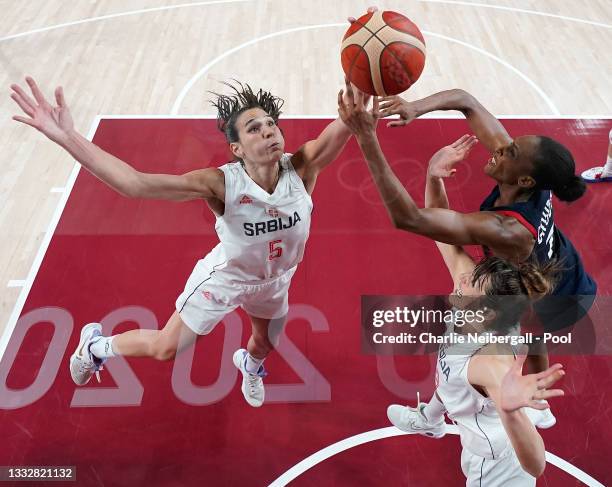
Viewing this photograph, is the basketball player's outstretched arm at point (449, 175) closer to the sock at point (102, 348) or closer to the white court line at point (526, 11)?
the sock at point (102, 348)

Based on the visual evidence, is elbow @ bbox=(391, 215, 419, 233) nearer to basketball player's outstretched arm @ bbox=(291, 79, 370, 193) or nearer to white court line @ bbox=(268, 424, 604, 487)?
basketball player's outstretched arm @ bbox=(291, 79, 370, 193)

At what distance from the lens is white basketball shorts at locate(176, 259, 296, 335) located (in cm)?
337

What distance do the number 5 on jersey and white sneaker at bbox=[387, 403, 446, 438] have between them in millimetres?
1211

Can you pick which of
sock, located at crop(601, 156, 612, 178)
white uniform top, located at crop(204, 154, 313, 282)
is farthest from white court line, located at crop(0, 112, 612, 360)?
white uniform top, located at crop(204, 154, 313, 282)

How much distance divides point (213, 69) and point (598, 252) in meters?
4.56

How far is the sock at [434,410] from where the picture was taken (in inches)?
136

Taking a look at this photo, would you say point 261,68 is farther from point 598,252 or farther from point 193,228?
point 598,252

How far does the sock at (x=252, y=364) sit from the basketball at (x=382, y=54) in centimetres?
167

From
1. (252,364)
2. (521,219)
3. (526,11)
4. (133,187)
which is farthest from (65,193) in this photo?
(526,11)

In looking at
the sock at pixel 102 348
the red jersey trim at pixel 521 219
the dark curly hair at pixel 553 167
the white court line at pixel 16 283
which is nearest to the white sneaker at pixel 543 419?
the red jersey trim at pixel 521 219

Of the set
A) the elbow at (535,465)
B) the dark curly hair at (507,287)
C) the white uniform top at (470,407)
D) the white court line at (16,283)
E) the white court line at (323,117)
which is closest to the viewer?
the elbow at (535,465)

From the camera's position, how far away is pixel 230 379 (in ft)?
13.3

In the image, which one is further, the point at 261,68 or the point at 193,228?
the point at 261,68

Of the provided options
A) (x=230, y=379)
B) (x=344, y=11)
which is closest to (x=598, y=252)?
(x=230, y=379)
